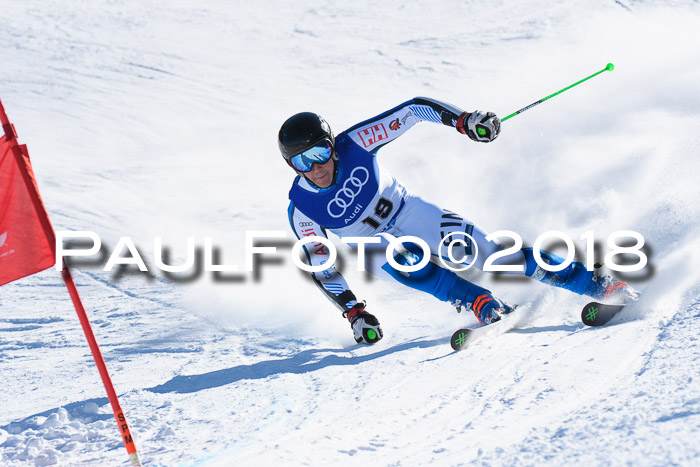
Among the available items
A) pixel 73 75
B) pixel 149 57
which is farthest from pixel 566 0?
pixel 73 75

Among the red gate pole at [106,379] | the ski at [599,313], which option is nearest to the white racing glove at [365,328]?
the ski at [599,313]

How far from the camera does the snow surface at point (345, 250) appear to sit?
306 cm

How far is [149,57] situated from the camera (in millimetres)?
18406

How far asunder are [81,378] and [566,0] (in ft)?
57.9

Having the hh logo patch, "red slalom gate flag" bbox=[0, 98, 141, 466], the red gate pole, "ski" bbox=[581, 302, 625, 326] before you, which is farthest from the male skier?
the red gate pole

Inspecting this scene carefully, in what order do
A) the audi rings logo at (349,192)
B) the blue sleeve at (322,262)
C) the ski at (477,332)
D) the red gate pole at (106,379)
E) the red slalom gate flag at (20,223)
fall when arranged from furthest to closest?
the blue sleeve at (322,262), the audi rings logo at (349,192), the ski at (477,332), the red slalom gate flag at (20,223), the red gate pole at (106,379)

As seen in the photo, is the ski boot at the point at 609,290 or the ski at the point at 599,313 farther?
the ski boot at the point at 609,290

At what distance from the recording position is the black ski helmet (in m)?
4.30

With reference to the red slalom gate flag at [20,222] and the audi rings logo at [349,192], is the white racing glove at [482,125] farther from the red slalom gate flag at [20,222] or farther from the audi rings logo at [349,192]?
the red slalom gate flag at [20,222]

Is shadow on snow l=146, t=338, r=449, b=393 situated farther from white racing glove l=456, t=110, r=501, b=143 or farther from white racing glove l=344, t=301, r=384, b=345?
white racing glove l=456, t=110, r=501, b=143

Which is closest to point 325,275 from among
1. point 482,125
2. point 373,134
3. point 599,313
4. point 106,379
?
point 373,134

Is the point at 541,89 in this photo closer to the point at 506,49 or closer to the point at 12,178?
the point at 506,49

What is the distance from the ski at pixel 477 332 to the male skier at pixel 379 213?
6 centimetres

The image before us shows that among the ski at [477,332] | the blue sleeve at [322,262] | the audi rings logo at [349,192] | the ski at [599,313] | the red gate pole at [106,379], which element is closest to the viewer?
the red gate pole at [106,379]
